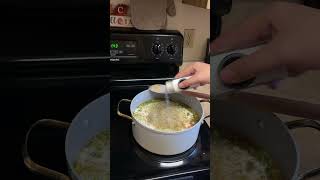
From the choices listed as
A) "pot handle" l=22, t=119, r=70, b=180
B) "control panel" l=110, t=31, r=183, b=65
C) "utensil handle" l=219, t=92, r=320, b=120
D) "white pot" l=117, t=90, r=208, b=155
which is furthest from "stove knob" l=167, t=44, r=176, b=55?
"pot handle" l=22, t=119, r=70, b=180

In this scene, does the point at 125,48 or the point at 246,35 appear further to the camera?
the point at 125,48

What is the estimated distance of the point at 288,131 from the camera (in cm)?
52

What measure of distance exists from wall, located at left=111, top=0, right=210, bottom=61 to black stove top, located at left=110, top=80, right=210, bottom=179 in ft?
0.62

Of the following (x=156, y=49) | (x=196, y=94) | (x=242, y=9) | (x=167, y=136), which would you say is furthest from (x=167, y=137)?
(x=242, y=9)

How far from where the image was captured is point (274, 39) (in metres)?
0.45

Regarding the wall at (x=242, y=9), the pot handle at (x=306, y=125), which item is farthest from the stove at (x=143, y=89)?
the wall at (x=242, y=9)

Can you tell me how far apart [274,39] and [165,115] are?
0.35 meters

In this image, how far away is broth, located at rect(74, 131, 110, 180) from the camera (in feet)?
1.42

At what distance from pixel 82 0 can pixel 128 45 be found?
0.39 m

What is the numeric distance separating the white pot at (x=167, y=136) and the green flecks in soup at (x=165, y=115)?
0.01 m

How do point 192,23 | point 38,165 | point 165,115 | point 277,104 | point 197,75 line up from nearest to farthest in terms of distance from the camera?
point 38,165, point 277,104, point 197,75, point 165,115, point 192,23

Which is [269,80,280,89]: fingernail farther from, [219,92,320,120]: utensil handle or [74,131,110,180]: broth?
[74,131,110,180]: broth

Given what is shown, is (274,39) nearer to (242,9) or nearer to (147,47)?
(242,9)

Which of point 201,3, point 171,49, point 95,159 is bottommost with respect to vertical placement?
point 95,159
